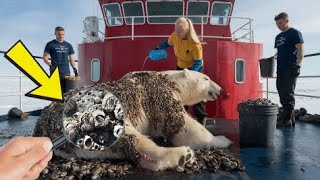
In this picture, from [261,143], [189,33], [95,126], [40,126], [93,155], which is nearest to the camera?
[95,126]

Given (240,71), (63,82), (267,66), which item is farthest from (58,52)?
(267,66)

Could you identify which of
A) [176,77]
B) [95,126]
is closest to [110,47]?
[176,77]

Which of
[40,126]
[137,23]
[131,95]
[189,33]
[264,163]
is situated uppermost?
[137,23]

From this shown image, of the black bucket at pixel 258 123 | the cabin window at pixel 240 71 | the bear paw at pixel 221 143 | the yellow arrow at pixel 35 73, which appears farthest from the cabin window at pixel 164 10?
the yellow arrow at pixel 35 73

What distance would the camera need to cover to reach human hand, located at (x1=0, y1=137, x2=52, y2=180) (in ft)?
2.88

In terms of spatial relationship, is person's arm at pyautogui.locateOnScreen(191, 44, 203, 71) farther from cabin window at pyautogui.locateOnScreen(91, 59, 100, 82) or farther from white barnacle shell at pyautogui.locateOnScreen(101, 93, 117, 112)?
white barnacle shell at pyautogui.locateOnScreen(101, 93, 117, 112)

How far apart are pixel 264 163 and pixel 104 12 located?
732cm

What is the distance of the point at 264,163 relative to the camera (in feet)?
13.1

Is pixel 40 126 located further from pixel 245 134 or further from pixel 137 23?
pixel 137 23

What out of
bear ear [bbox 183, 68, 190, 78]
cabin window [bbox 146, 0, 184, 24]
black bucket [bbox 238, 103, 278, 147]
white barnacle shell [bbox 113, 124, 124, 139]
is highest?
cabin window [bbox 146, 0, 184, 24]

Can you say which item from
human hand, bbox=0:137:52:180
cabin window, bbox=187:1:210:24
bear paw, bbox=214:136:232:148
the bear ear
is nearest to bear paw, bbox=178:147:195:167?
bear paw, bbox=214:136:232:148

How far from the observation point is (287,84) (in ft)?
20.6

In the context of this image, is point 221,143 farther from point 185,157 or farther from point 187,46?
point 187,46

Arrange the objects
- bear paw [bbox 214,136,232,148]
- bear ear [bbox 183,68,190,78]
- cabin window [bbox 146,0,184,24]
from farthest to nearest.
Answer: cabin window [bbox 146,0,184,24], bear ear [bbox 183,68,190,78], bear paw [bbox 214,136,232,148]
